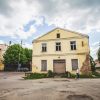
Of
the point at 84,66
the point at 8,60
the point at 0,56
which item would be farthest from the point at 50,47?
the point at 0,56

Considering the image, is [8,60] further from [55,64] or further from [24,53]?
[55,64]

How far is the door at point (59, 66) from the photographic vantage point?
2939 centimetres

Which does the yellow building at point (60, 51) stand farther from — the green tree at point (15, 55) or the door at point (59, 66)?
the green tree at point (15, 55)

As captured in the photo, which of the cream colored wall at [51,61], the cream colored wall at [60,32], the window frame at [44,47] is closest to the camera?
A: the cream colored wall at [51,61]

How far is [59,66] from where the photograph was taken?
29672mm

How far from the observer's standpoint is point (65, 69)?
1151 inches

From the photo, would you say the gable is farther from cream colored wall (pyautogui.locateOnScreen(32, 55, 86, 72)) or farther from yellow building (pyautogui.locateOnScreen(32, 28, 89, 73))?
cream colored wall (pyautogui.locateOnScreen(32, 55, 86, 72))

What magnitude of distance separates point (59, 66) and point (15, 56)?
93.1ft

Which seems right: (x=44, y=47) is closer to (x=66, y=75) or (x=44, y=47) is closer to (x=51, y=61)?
(x=51, y=61)

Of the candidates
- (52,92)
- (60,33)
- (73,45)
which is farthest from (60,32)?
(52,92)

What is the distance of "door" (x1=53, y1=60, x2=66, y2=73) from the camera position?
1157 inches

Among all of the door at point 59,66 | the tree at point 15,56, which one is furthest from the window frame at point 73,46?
the tree at point 15,56

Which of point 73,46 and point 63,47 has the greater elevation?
point 73,46

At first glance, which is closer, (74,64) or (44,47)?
(74,64)
